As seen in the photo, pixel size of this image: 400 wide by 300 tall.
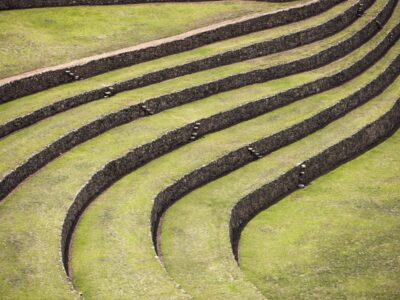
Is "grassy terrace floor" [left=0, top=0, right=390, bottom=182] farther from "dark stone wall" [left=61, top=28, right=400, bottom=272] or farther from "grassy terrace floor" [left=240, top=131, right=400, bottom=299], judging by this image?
"grassy terrace floor" [left=240, top=131, right=400, bottom=299]

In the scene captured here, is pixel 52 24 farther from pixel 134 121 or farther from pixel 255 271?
pixel 255 271

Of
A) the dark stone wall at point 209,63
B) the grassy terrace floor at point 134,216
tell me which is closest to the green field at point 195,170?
the grassy terrace floor at point 134,216

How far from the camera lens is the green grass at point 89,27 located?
2219 inches

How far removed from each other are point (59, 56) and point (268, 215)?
18.4m

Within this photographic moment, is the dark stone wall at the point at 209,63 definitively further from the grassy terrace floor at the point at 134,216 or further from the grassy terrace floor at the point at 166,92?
the grassy terrace floor at the point at 134,216

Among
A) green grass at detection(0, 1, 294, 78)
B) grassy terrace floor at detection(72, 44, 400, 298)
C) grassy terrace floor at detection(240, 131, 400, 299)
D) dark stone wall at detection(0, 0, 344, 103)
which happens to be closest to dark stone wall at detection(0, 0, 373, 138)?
dark stone wall at detection(0, 0, 344, 103)

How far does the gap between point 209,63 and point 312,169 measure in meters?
11.6

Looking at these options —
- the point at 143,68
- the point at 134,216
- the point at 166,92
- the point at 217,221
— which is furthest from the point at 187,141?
the point at 134,216

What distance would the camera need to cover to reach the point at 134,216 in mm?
40188

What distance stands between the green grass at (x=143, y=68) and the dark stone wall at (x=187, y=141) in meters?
6.06

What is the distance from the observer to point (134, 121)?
50.9 meters

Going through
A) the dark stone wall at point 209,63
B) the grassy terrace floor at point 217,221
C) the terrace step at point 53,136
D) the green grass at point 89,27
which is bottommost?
the grassy terrace floor at point 217,221

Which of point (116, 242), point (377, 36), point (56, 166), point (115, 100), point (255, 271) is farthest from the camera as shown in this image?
point (377, 36)

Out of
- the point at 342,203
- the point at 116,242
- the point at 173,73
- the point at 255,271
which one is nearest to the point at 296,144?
the point at 342,203
